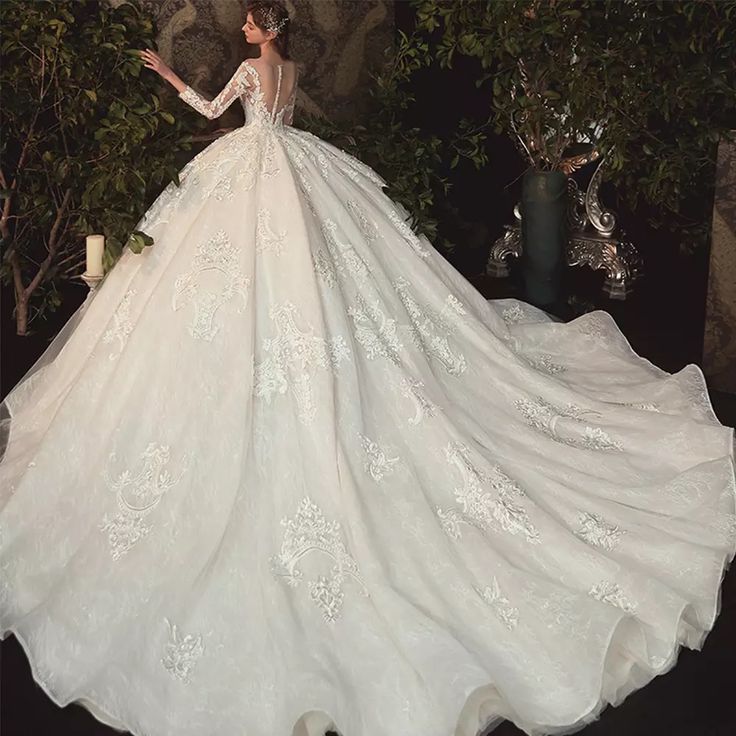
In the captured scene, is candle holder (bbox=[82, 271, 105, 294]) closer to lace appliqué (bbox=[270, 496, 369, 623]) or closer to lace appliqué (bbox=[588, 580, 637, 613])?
lace appliqué (bbox=[270, 496, 369, 623])

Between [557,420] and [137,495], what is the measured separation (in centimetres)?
137

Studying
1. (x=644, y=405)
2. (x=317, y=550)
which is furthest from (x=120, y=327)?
(x=644, y=405)

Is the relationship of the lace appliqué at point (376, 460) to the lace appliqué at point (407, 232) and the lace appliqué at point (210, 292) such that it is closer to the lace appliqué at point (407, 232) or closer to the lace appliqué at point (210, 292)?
the lace appliqué at point (210, 292)

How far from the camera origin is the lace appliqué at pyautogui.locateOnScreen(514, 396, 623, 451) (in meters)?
3.19

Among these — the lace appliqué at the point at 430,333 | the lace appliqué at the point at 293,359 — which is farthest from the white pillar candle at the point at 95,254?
the lace appliqué at the point at 430,333

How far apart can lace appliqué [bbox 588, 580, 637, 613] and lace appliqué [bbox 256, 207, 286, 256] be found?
1267 millimetres

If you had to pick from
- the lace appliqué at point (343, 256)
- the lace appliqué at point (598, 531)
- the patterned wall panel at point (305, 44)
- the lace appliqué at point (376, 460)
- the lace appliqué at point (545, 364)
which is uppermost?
the patterned wall panel at point (305, 44)

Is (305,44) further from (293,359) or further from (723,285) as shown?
(293,359)

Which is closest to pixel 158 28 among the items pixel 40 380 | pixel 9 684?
pixel 40 380

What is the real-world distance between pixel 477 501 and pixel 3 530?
1238 millimetres

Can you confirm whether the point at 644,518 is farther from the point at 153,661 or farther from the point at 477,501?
the point at 153,661

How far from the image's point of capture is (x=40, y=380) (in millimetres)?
3387

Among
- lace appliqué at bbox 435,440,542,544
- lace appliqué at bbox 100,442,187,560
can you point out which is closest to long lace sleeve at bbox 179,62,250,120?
lace appliqué at bbox 100,442,187,560

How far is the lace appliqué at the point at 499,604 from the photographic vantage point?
2359 mm
